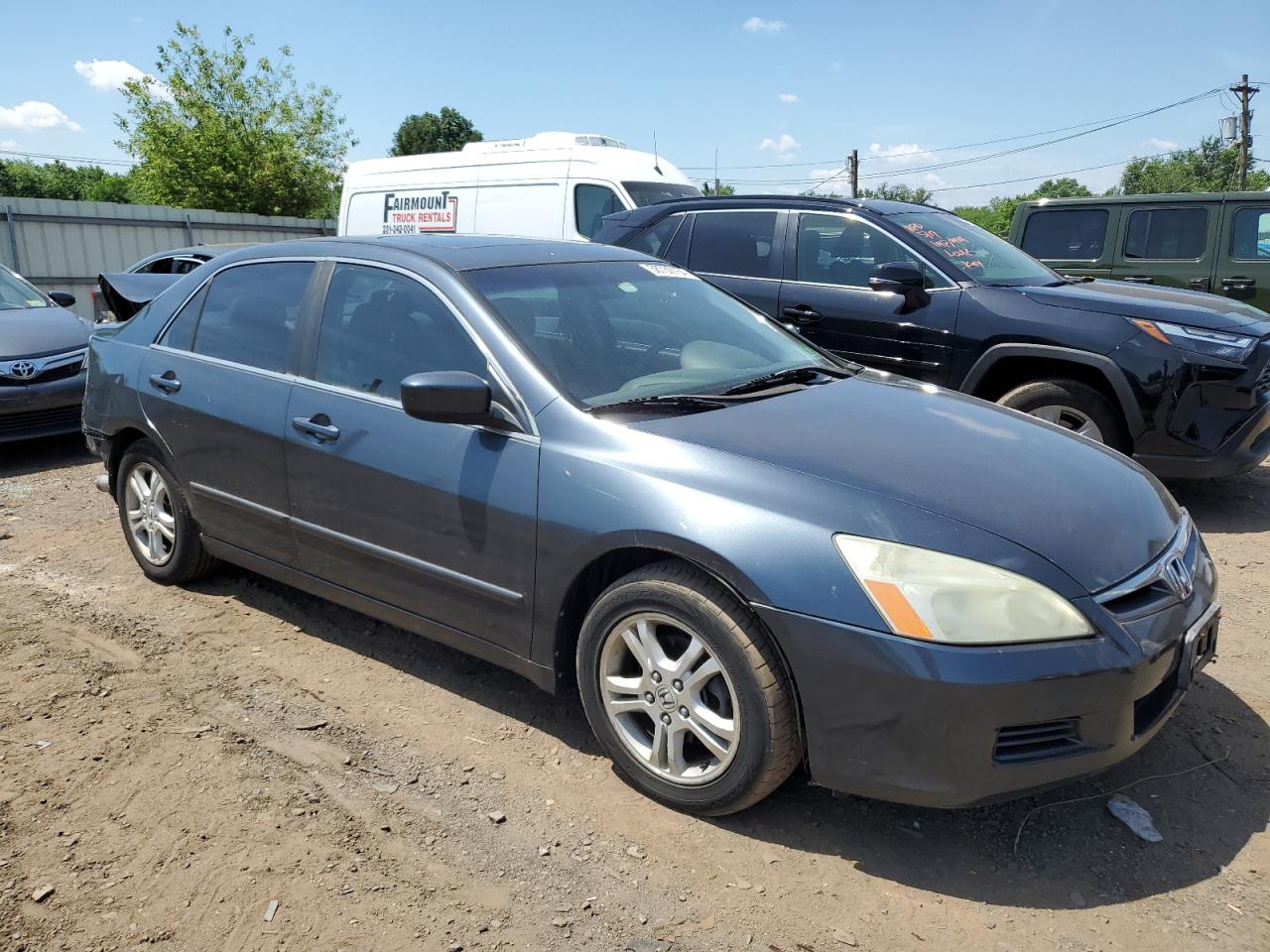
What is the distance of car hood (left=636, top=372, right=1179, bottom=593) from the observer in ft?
8.48

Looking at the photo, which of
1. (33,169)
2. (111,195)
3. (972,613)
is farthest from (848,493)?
(33,169)

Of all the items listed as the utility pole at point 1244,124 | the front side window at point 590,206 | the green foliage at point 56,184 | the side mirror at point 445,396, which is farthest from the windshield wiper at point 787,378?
the green foliage at point 56,184

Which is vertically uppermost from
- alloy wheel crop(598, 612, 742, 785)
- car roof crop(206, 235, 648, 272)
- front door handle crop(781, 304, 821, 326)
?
car roof crop(206, 235, 648, 272)

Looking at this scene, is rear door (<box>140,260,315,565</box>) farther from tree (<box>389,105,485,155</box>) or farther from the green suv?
tree (<box>389,105,485,155</box>)

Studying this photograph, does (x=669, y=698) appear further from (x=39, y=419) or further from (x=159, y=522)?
(x=39, y=419)

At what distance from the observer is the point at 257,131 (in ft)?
105

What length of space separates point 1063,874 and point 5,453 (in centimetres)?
841

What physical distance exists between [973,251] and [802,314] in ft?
4.14

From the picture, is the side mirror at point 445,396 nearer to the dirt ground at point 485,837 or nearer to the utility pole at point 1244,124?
the dirt ground at point 485,837

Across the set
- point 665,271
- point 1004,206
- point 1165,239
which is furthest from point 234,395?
point 1004,206

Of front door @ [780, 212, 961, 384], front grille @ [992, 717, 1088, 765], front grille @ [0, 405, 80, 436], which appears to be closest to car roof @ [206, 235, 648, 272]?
front grille @ [992, 717, 1088, 765]

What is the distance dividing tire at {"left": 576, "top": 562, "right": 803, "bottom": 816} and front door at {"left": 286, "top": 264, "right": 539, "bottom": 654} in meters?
0.34

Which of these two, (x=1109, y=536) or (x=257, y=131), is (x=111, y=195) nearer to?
(x=257, y=131)

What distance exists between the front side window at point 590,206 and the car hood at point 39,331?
5.09 metres
